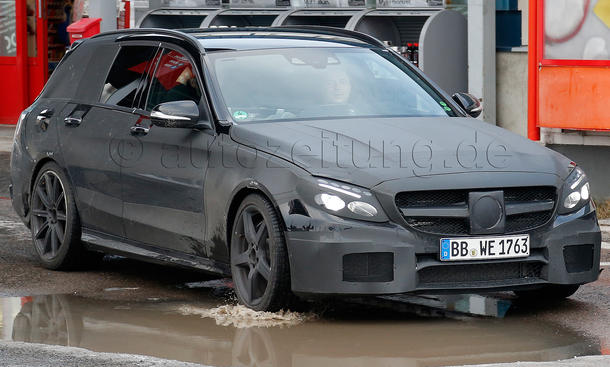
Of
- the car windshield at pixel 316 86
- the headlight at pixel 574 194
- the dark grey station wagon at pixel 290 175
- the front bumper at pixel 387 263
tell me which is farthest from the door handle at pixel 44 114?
the headlight at pixel 574 194

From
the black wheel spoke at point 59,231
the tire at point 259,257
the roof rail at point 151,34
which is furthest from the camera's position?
the black wheel spoke at point 59,231

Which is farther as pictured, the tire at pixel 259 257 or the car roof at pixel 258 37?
the car roof at pixel 258 37

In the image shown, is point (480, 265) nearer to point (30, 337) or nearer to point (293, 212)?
point (293, 212)

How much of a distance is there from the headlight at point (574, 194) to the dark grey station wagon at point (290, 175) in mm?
14

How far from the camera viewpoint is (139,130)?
898cm

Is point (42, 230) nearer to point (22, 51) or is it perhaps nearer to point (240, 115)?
point (240, 115)

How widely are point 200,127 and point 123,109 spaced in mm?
1044

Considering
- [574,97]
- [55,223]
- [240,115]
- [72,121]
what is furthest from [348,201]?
[574,97]

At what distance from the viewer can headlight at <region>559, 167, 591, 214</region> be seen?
778cm

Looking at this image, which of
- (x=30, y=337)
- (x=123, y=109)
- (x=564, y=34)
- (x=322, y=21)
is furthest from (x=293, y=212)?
(x=322, y=21)

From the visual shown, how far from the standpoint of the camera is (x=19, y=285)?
9.09 metres

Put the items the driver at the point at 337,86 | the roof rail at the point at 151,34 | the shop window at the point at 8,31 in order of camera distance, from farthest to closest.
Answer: the shop window at the point at 8,31 → the roof rail at the point at 151,34 → the driver at the point at 337,86

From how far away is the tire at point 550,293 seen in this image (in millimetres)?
8141

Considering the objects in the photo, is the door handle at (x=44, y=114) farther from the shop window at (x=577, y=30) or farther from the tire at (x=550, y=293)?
the shop window at (x=577, y=30)
